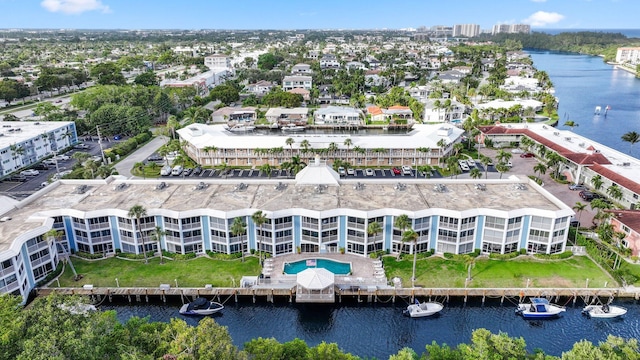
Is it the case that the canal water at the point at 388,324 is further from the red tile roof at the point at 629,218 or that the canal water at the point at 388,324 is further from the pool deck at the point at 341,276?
the red tile roof at the point at 629,218

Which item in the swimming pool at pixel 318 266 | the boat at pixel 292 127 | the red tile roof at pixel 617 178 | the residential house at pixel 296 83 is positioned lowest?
the swimming pool at pixel 318 266

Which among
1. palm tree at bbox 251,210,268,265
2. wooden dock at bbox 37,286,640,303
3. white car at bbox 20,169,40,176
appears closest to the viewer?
wooden dock at bbox 37,286,640,303

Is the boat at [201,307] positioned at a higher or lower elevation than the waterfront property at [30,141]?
lower

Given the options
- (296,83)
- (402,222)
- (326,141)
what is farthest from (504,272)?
(296,83)

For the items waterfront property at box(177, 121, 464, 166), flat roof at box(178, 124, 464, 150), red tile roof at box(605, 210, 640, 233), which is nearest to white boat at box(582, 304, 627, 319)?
red tile roof at box(605, 210, 640, 233)

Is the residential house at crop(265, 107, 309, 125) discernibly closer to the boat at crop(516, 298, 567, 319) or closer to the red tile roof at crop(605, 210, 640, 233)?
the red tile roof at crop(605, 210, 640, 233)

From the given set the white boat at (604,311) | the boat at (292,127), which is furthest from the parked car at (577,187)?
the boat at (292,127)
